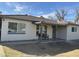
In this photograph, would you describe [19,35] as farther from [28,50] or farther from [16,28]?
[28,50]

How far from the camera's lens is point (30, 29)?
24.9 meters

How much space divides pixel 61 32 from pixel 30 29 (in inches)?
277

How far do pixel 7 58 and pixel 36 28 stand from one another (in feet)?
42.2

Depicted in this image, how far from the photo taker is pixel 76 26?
31.2 m

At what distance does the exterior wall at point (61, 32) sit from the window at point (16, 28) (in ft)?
25.8

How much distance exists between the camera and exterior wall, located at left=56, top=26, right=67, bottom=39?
29498 mm

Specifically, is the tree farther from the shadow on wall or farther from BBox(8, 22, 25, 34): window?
the shadow on wall

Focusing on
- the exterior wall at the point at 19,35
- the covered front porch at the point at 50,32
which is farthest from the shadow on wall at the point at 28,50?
the covered front porch at the point at 50,32

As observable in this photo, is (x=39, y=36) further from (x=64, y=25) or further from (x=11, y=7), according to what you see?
(x=11, y=7)

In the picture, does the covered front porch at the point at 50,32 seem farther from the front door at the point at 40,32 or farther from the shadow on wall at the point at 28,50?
the shadow on wall at the point at 28,50

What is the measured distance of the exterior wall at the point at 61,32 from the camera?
29.5m

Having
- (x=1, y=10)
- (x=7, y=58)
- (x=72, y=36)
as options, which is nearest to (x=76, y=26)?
(x=72, y=36)

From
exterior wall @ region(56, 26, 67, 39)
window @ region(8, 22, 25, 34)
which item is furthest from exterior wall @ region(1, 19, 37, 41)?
exterior wall @ region(56, 26, 67, 39)

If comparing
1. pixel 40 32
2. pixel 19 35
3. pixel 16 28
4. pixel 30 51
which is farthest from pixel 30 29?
pixel 30 51
